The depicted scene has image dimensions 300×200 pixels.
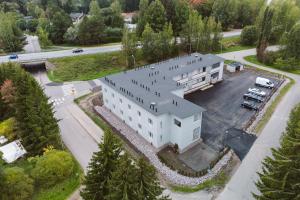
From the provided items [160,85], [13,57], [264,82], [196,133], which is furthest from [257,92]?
[13,57]

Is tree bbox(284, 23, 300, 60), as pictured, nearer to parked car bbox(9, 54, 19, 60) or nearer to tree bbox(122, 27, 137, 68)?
tree bbox(122, 27, 137, 68)

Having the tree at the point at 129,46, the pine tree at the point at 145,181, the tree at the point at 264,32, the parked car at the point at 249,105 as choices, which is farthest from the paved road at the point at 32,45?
the pine tree at the point at 145,181

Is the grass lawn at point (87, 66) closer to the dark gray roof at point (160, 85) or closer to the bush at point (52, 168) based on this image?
the dark gray roof at point (160, 85)

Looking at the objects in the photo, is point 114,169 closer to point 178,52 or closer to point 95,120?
point 95,120

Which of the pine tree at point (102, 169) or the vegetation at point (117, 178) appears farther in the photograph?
the pine tree at point (102, 169)

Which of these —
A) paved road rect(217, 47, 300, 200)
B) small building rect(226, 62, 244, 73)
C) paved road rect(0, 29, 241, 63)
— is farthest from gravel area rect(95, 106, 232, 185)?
small building rect(226, 62, 244, 73)

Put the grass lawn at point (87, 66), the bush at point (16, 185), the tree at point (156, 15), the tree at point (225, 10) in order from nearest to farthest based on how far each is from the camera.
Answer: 1. the bush at point (16, 185)
2. the grass lawn at point (87, 66)
3. the tree at point (156, 15)
4. the tree at point (225, 10)

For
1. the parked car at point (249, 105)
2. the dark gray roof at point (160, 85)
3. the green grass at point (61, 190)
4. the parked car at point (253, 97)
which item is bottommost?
the green grass at point (61, 190)
